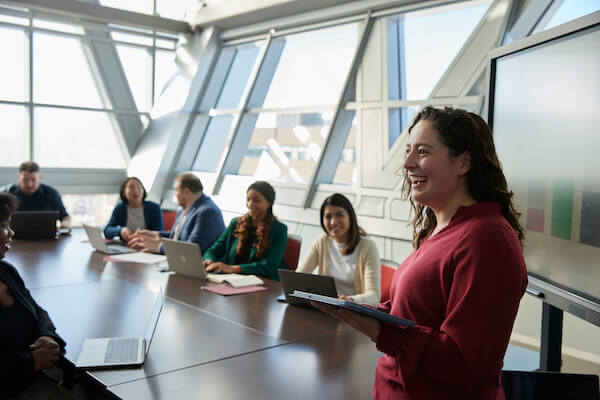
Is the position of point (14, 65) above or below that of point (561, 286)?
above

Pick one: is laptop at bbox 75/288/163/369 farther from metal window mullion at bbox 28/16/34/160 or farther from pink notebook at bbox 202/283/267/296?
metal window mullion at bbox 28/16/34/160

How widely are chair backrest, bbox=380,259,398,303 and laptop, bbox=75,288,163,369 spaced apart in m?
1.42

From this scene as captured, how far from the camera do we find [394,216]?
17.0 ft

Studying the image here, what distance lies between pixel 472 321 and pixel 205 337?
4.22 feet

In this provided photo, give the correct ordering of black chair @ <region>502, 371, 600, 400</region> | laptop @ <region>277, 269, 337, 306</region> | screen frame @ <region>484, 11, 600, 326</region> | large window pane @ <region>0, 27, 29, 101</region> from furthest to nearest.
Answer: large window pane @ <region>0, 27, 29, 101</region> → laptop @ <region>277, 269, 337, 306</region> → screen frame @ <region>484, 11, 600, 326</region> → black chair @ <region>502, 371, 600, 400</region>

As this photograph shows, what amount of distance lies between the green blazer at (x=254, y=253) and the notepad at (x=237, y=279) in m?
0.20

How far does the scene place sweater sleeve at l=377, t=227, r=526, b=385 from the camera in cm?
120

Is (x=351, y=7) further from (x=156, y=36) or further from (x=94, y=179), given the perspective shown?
(x=94, y=179)

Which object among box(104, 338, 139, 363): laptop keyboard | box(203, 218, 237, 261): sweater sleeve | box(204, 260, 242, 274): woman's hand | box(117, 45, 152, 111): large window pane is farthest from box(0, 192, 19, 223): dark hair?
box(117, 45, 152, 111): large window pane

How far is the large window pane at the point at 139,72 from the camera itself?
7.77 metres

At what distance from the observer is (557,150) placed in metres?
2.28

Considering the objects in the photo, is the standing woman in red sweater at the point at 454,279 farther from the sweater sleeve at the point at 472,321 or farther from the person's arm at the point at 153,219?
the person's arm at the point at 153,219

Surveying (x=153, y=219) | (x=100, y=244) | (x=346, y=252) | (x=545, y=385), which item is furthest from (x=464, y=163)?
(x=153, y=219)

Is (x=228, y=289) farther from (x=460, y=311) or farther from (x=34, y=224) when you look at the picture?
(x=34, y=224)
